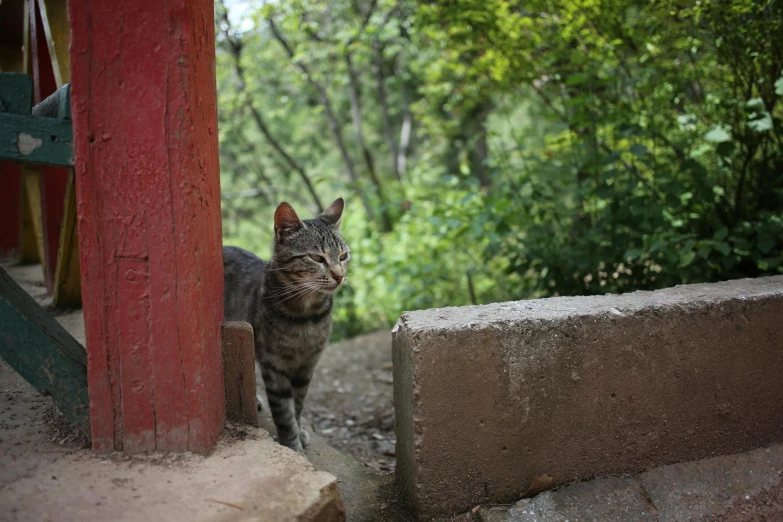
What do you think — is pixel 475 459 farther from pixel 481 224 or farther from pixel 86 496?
pixel 481 224

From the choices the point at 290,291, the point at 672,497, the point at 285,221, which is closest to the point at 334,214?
the point at 285,221

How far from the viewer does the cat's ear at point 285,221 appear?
2785 mm

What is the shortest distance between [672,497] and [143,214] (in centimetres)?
211

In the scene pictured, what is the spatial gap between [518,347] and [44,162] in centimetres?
167

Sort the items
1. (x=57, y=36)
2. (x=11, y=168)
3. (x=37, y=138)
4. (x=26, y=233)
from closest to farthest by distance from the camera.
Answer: (x=37, y=138) < (x=57, y=36) < (x=11, y=168) < (x=26, y=233)

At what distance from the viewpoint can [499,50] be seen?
436 cm

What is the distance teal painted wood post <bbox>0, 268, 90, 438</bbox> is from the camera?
6.05 feet

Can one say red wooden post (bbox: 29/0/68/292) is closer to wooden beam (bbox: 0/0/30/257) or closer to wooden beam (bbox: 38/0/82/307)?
wooden beam (bbox: 38/0/82/307)

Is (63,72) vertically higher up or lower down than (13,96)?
higher up

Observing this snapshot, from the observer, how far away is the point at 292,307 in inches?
111

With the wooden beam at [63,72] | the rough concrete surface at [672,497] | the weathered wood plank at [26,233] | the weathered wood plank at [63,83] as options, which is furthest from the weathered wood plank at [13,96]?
the weathered wood plank at [26,233]

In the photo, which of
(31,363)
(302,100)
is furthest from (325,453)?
(302,100)

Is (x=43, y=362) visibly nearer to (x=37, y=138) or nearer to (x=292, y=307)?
(x=37, y=138)

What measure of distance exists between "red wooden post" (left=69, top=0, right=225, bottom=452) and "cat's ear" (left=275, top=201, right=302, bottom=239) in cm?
93
